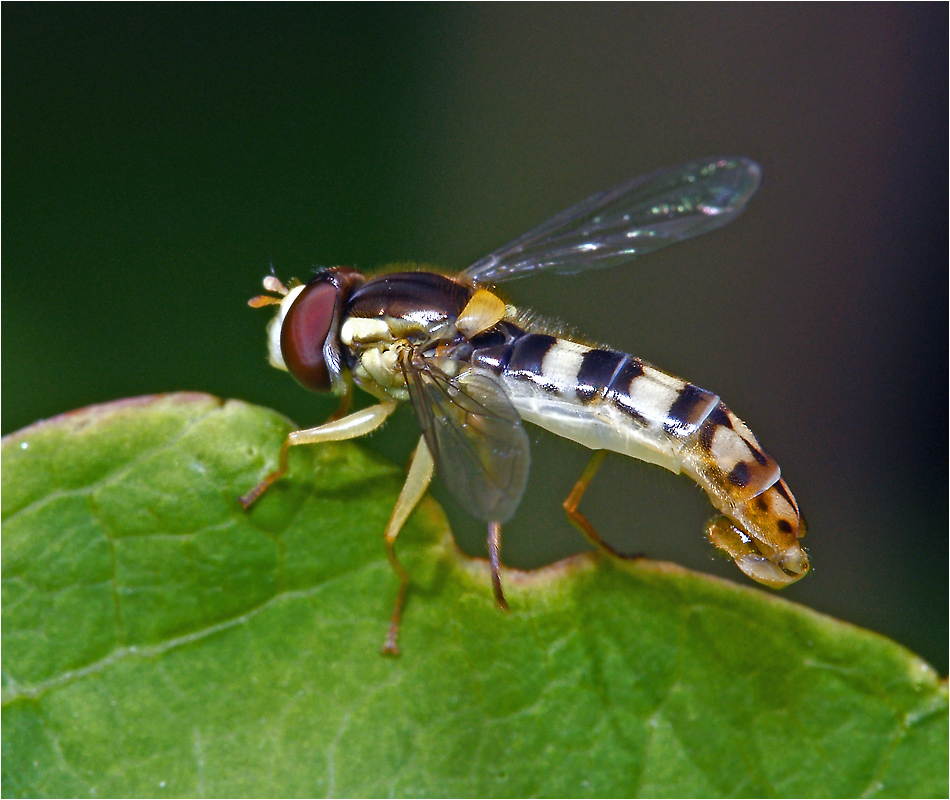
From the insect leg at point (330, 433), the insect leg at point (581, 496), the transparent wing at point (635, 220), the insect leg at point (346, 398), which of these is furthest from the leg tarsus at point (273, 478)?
the transparent wing at point (635, 220)

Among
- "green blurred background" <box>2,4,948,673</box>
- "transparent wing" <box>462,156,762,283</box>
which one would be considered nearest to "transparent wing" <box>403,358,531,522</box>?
"green blurred background" <box>2,4,948,673</box>

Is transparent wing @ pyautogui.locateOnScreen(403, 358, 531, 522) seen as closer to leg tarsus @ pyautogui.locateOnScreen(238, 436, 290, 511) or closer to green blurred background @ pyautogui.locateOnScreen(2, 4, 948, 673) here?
green blurred background @ pyautogui.locateOnScreen(2, 4, 948, 673)

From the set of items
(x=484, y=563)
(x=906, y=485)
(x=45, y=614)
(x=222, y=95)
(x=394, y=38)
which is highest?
(x=394, y=38)

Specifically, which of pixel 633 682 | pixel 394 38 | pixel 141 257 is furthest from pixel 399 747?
pixel 394 38

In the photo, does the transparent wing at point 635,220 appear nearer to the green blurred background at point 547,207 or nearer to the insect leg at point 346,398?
the green blurred background at point 547,207

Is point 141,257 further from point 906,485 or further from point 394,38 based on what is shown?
point 906,485

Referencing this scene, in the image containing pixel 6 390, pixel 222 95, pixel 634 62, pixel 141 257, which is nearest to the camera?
pixel 6 390
